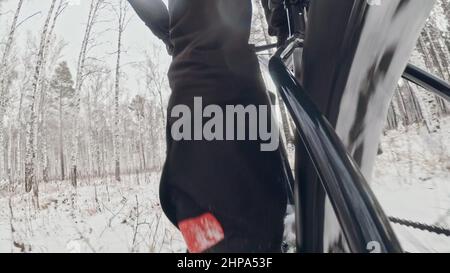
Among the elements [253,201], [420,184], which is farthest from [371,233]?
[420,184]

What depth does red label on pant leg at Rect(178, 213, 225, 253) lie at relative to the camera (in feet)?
1.59

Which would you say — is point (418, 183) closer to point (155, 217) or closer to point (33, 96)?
point (155, 217)

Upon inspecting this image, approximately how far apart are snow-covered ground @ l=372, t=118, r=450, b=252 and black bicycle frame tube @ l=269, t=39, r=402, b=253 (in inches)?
57.2

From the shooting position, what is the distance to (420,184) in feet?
14.8

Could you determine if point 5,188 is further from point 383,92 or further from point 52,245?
point 383,92

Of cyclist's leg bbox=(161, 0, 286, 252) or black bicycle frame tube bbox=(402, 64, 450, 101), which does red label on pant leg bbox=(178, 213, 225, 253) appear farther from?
black bicycle frame tube bbox=(402, 64, 450, 101)

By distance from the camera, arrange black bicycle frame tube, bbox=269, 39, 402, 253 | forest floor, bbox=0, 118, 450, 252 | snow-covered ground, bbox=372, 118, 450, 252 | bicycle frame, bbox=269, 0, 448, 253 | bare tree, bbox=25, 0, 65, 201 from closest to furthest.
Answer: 1. black bicycle frame tube, bbox=269, 39, 402, 253
2. bicycle frame, bbox=269, 0, 448, 253
3. snow-covered ground, bbox=372, 118, 450, 252
4. forest floor, bbox=0, 118, 450, 252
5. bare tree, bbox=25, 0, 65, 201

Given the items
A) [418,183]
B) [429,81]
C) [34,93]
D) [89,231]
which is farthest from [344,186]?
[34,93]

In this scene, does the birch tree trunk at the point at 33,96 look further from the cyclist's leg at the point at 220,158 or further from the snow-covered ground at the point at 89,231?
the cyclist's leg at the point at 220,158

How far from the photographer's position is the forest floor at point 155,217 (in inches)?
109

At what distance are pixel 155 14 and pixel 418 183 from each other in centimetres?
521

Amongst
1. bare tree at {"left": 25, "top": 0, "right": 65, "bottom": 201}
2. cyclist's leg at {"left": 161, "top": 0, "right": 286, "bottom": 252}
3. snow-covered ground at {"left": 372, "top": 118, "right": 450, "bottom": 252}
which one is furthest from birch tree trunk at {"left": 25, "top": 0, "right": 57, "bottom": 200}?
cyclist's leg at {"left": 161, "top": 0, "right": 286, "bottom": 252}

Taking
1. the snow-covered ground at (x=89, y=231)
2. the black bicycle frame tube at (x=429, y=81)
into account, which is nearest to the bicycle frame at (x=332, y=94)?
the black bicycle frame tube at (x=429, y=81)
